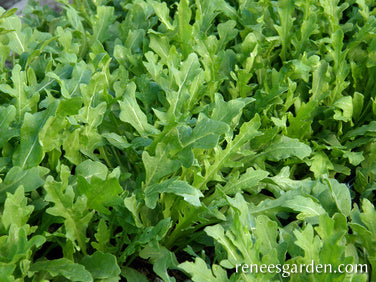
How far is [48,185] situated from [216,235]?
1.97 ft

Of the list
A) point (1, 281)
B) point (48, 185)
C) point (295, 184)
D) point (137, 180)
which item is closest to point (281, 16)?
point (295, 184)

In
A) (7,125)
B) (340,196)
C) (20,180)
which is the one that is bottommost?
(340,196)

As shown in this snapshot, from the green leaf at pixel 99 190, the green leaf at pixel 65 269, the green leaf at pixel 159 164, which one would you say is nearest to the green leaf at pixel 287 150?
the green leaf at pixel 159 164

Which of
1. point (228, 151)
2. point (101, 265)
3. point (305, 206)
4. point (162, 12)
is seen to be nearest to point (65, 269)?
point (101, 265)

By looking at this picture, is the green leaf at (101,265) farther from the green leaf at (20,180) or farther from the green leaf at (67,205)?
the green leaf at (20,180)

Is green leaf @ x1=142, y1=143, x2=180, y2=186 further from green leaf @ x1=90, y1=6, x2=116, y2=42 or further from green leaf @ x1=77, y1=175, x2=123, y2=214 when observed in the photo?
green leaf @ x1=90, y1=6, x2=116, y2=42

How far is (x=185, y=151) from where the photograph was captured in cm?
195

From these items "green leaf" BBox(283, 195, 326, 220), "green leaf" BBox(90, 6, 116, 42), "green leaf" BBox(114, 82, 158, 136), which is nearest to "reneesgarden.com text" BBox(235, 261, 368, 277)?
"green leaf" BBox(283, 195, 326, 220)

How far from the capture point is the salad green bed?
1.71 m

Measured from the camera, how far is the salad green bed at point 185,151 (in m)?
1.71

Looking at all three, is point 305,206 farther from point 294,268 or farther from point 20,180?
point 20,180

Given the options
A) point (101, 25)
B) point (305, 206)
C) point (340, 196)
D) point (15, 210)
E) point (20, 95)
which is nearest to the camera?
point (15, 210)

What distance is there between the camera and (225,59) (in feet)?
8.84

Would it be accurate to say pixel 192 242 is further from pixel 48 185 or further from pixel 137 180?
pixel 48 185
